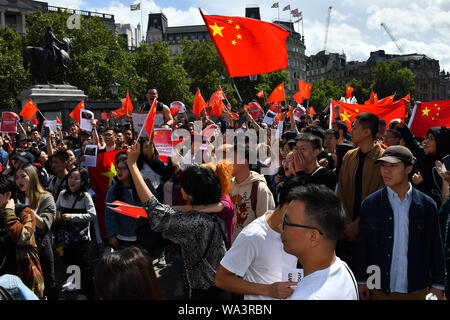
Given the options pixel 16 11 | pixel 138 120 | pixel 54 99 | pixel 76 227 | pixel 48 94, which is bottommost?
pixel 76 227

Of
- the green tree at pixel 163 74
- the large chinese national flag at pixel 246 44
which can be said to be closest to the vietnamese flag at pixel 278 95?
the large chinese national flag at pixel 246 44

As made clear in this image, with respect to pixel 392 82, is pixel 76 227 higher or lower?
lower

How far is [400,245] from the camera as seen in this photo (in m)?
3.16

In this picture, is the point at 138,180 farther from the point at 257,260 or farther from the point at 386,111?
the point at 386,111

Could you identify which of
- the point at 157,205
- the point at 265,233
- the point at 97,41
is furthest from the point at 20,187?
the point at 97,41

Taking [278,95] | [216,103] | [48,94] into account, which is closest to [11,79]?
[48,94]

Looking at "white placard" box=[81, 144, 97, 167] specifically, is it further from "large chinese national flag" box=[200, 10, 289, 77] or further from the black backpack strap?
the black backpack strap

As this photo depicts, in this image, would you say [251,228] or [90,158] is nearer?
[251,228]

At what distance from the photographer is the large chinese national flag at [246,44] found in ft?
19.8

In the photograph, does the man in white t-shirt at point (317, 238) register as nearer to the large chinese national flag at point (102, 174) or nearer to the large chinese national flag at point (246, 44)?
the large chinese national flag at point (246, 44)

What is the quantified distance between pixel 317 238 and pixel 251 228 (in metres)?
0.64

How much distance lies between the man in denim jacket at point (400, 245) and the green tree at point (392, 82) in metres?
89.5

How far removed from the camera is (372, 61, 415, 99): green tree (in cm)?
8719
